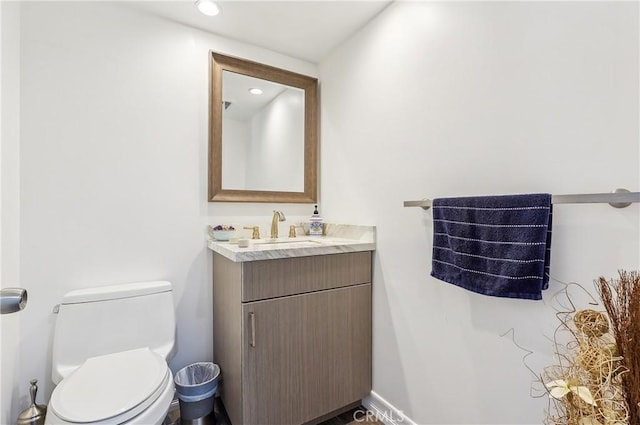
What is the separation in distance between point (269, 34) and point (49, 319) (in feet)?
6.53

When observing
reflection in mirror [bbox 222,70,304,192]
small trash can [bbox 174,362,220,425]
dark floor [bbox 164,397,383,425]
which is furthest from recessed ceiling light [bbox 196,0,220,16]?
dark floor [bbox 164,397,383,425]

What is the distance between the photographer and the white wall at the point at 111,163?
142cm

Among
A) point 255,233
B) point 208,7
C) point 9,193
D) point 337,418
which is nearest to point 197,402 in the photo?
point 337,418

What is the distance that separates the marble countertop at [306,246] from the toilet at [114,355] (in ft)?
1.55

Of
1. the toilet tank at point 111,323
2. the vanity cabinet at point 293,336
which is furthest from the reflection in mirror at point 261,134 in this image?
the toilet tank at point 111,323

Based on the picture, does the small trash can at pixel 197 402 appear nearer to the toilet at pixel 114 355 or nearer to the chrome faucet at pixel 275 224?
the toilet at pixel 114 355

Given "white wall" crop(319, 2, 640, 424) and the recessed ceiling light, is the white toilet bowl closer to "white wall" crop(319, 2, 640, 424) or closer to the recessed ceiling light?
"white wall" crop(319, 2, 640, 424)

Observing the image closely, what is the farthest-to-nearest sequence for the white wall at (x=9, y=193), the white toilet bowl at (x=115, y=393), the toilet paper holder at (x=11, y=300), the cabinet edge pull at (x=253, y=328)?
1. the cabinet edge pull at (x=253, y=328)
2. the white wall at (x=9, y=193)
3. the white toilet bowl at (x=115, y=393)
4. the toilet paper holder at (x=11, y=300)

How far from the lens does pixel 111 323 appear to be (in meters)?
1.45

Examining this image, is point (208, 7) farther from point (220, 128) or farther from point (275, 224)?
point (275, 224)

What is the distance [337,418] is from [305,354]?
50cm

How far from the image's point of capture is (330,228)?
6.67 feet

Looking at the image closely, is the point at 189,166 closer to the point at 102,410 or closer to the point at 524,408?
the point at 102,410

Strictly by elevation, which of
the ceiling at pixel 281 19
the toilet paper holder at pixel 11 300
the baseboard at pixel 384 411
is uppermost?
the ceiling at pixel 281 19
